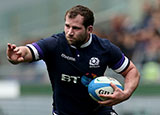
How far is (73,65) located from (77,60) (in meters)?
0.09

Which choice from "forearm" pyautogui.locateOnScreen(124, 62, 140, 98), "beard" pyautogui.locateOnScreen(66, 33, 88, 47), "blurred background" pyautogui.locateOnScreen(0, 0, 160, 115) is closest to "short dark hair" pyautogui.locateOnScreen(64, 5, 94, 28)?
"beard" pyautogui.locateOnScreen(66, 33, 88, 47)

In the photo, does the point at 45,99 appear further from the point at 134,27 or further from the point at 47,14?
the point at 47,14

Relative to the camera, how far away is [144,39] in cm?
1353

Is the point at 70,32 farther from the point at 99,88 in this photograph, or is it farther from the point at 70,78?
the point at 99,88

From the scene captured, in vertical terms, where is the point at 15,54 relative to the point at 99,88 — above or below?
above

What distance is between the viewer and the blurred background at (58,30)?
1155 centimetres

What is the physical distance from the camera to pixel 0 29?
18547mm

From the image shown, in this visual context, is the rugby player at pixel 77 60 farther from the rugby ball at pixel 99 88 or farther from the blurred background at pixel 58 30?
the blurred background at pixel 58 30

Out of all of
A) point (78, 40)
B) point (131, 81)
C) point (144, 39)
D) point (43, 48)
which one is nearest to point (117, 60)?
point (131, 81)

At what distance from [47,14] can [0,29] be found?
6.99 ft

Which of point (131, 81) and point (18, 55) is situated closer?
point (18, 55)

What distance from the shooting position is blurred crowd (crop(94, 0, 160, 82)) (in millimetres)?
12312

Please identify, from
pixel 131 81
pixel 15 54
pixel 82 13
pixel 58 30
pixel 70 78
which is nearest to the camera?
pixel 15 54

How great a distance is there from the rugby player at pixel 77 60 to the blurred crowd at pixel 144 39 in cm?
536
